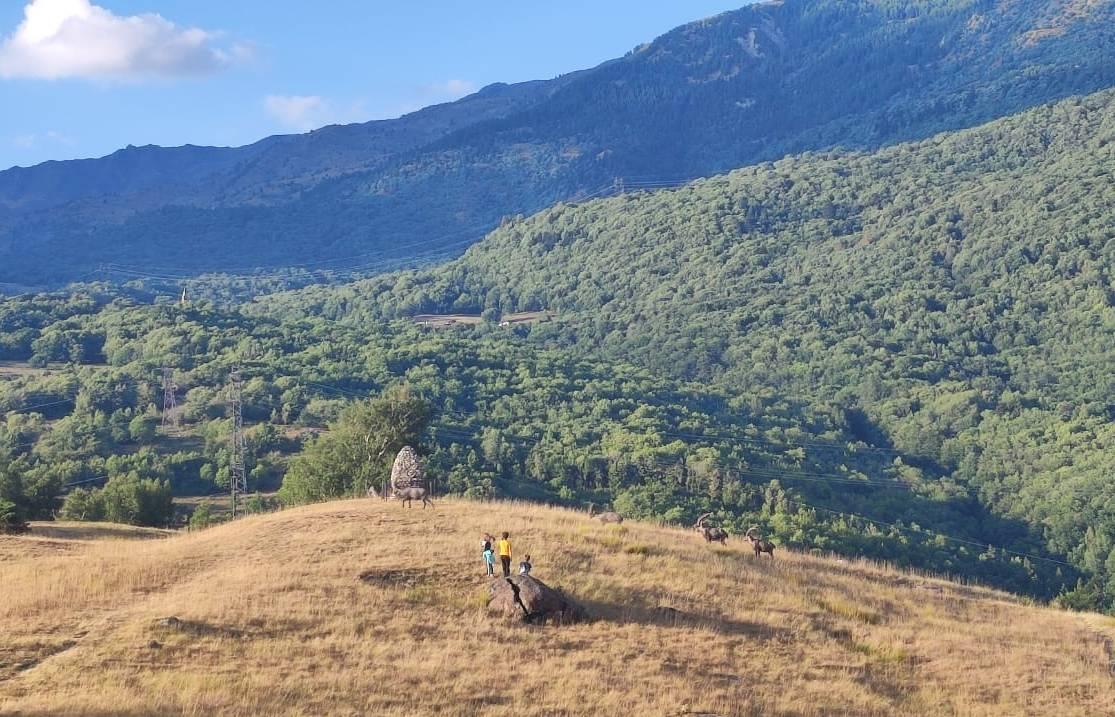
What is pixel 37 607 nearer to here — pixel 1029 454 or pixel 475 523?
pixel 475 523

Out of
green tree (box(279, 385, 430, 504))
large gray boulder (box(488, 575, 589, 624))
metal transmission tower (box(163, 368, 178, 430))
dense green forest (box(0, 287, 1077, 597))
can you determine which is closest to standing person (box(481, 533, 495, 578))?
large gray boulder (box(488, 575, 589, 624))

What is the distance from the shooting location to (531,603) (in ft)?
103

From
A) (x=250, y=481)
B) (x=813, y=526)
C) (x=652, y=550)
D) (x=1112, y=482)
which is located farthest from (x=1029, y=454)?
(x=652, y=550)

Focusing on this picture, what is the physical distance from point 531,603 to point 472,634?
82.5 inches

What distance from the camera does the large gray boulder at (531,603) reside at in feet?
102

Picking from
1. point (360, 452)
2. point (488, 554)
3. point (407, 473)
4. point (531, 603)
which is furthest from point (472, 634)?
point (360, 452)

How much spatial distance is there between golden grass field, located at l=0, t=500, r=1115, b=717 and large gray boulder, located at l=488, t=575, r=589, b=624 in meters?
0.60

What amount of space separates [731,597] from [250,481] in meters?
77.4

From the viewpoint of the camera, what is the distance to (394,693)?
25.8 metres

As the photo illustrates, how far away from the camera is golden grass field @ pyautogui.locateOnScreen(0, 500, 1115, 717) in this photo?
84.7ft

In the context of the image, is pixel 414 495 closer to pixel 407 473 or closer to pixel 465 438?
pixel 407 473

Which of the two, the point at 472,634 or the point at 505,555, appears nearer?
the point at 472,634

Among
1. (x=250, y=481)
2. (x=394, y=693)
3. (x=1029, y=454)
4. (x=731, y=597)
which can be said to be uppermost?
(x=394, y=693)

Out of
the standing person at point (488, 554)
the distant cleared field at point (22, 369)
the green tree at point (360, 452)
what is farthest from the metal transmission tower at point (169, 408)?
the standing person at point (488, 554)
